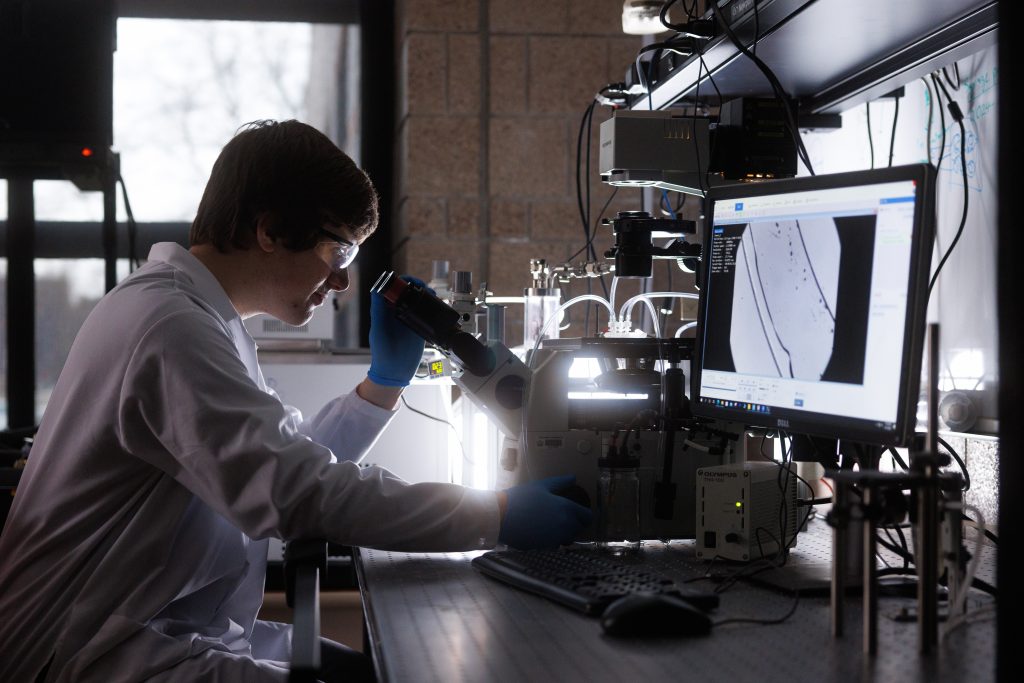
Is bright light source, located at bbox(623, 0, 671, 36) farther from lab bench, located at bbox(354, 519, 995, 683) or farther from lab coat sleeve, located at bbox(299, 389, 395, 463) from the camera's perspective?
lab bench, located at bbox(354, 519, 995, 683)

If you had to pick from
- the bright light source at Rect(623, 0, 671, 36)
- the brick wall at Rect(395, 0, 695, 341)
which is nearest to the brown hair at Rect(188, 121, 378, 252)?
the bright light source at Rect(623, 0, 671, 36)

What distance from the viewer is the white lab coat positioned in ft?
3.63

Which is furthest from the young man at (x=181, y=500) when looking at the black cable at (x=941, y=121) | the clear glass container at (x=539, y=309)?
the black cable at (x=941, y=121)

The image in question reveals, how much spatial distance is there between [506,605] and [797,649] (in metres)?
0.33

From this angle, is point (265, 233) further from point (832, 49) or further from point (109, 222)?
point (109, 222)

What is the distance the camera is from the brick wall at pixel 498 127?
2605mm

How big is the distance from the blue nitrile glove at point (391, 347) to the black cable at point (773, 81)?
0.71 m

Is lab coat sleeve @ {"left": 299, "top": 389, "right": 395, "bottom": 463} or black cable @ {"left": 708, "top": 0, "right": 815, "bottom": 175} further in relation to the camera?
lab coat sleeve @ {"left": 299, "top": 389, "right": 395, "bottom": 463}

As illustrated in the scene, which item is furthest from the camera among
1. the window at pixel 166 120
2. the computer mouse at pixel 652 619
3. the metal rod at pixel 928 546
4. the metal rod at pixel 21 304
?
the window at pixel 166 120

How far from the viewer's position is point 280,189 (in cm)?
136

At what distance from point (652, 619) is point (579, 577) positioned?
0.18m

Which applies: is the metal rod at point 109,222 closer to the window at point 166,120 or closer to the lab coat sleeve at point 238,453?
the window at point 166,120

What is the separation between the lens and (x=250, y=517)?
→ 3.66 ft

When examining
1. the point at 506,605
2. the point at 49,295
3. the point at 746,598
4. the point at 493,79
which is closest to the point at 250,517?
the point at 506,605
